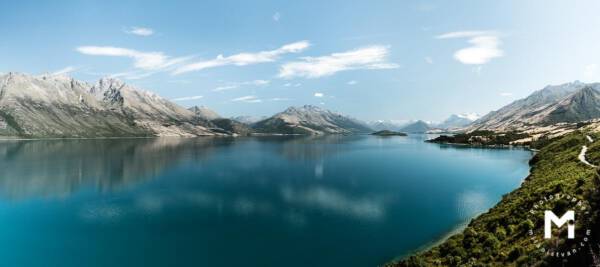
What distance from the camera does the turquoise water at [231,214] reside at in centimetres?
5728

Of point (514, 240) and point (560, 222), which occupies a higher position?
point (560, 222)

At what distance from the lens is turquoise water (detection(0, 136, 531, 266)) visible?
57.3 meters

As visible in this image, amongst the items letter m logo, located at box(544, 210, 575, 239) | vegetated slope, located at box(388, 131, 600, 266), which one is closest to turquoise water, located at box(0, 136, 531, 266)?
vegetated slope, located at box(388, 131, 600, 266)

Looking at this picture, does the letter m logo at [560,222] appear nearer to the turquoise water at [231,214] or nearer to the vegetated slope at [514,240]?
the vegetated slope at [514,240]

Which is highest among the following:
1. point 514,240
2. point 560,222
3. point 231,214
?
point 560,222

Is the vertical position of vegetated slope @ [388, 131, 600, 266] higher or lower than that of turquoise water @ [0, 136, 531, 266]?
higher

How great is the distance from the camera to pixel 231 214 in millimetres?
81500

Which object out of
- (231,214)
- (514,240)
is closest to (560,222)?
(514,240)

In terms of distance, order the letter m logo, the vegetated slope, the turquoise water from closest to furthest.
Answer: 1. the vegetated slope
2. the letter m logo
3. the turquoise water

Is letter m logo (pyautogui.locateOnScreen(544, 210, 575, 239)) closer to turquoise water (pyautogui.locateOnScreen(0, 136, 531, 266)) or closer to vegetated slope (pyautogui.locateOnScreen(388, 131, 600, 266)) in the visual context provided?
vegetated slope (pyautogui.locateOnScreen(388, 131, 600, 266))

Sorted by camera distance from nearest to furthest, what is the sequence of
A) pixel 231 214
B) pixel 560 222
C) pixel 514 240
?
1. pixel 560 222
2. pixel 514 240
3. pixel 231 214

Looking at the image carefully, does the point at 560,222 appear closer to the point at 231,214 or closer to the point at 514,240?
the point at 514,240

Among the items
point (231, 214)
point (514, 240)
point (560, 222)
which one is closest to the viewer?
point (560, 222)

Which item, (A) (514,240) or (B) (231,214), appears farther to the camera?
(B) (231,214)
